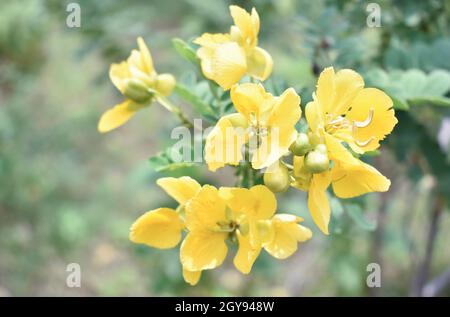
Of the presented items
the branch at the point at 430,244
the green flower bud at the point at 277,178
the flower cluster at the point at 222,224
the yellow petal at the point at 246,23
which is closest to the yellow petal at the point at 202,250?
the flower cluster at the point at 222,224

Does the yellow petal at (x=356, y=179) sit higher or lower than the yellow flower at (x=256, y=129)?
lower

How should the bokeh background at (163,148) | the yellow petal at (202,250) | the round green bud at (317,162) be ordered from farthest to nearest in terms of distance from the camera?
the bokeh background at (163,148)
the yellow petal at (202,250)
the round green bud at (317,162)

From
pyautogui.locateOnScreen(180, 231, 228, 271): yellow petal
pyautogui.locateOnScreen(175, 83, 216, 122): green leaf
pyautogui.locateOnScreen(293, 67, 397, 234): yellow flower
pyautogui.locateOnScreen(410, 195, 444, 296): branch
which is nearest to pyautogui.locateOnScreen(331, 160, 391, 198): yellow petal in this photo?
pyautogui.locateOnScreen(293, 67, 397, 234): yellow flower

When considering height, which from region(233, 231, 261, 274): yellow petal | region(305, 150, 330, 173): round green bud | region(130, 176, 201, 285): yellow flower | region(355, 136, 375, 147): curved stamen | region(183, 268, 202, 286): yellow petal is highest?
region(355, 136, 375, 147): curved stamen

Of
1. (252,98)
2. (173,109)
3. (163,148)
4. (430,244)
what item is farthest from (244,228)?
(430,244)

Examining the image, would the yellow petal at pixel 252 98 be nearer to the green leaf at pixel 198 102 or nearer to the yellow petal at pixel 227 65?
the yellow petal at pixel 227 65

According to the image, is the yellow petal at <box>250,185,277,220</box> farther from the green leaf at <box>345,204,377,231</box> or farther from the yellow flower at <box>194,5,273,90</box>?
the green leaf at <box>345,204,377,231</box>

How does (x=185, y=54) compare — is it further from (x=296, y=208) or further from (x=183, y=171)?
(x=296, y=208)
